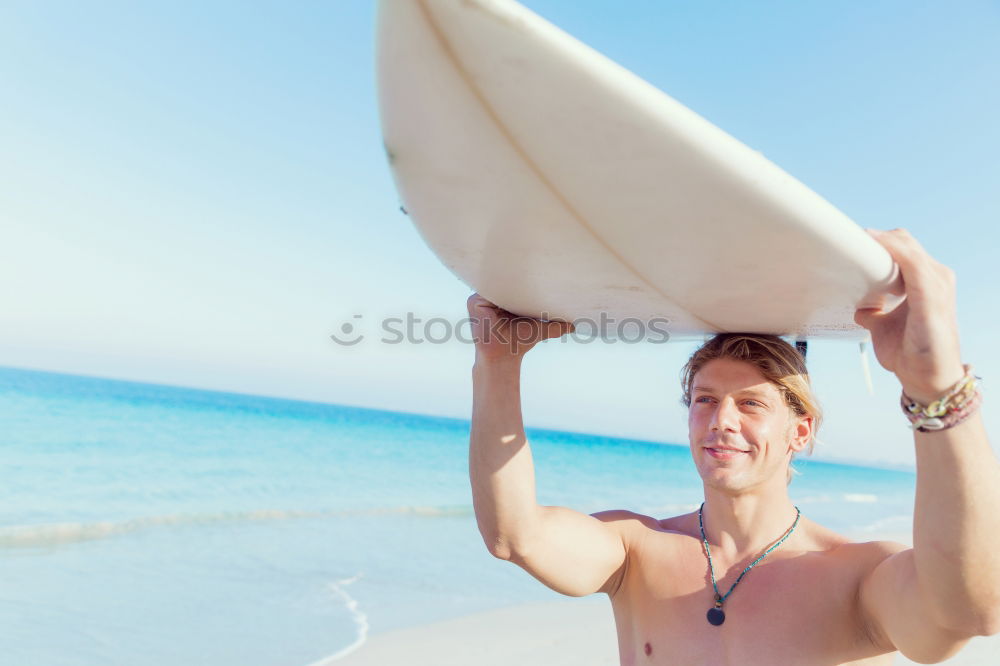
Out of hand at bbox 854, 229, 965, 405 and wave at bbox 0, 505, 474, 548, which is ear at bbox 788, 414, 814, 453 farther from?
wave at bbox 0, 505, 474, 548

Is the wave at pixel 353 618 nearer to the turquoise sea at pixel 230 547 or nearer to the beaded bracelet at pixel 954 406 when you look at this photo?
the turquoise sea at pixel 230 547

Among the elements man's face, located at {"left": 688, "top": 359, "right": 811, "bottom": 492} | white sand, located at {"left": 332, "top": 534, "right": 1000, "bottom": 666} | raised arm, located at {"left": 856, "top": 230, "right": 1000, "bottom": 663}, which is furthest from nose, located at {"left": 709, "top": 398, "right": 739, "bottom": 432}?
white sand, located at {"left": 332, "top": 534, "right": 1000, "bottom": 666}

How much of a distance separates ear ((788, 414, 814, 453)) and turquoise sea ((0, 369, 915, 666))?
3.70 m

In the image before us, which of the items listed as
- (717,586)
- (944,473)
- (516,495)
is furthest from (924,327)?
(516,495)

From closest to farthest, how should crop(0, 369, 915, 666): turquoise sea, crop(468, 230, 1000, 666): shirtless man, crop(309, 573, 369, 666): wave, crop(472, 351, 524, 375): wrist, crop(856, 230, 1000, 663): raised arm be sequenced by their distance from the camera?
crop(856, 230, 1000, 663): raised arm → crop(468, 230, 1000, 666): shirtless man → crop(472, 351, 524, 375): wrist → crop(309, 573, 369, 666): wave → crop(0, 369, 915, 666): turquoise sea

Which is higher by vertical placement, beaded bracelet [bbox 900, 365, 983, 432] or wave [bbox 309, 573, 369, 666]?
beaded bracelet [bbox 900, 365, 983, 432]

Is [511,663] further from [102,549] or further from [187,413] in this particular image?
[187,413]

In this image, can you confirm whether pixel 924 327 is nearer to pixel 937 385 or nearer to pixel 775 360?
pixel 937 385

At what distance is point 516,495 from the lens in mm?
1865

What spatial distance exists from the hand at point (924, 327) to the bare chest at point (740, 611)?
683 mm

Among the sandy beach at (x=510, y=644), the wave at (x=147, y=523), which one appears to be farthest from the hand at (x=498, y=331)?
the wave at (x=147, y=523)

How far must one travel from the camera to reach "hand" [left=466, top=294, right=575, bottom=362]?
2008 millimetres

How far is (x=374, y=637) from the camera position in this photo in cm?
496

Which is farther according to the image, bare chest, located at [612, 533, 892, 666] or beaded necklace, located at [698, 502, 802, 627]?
beaded necklace, located at [698, 502, 802, 627]
